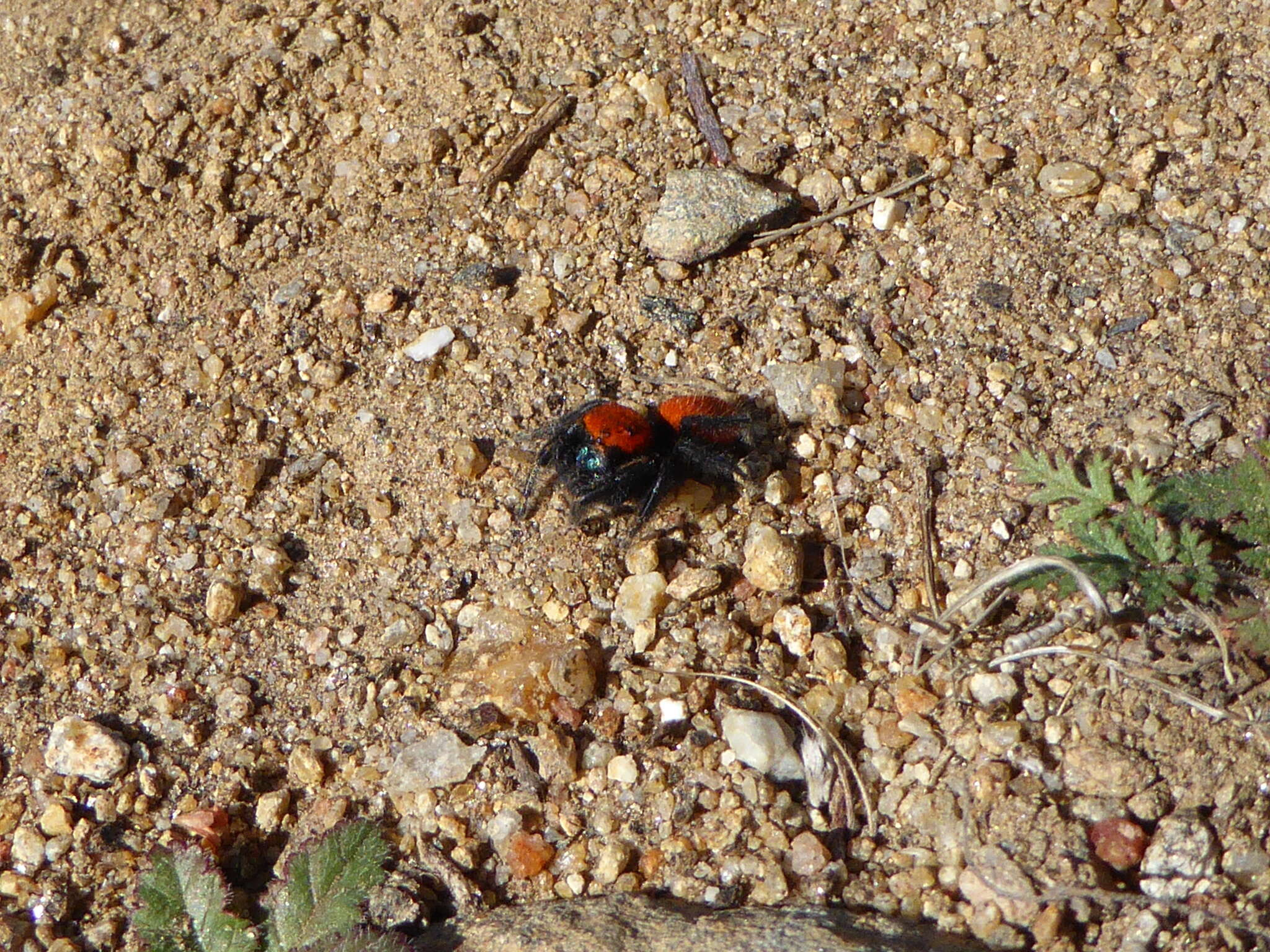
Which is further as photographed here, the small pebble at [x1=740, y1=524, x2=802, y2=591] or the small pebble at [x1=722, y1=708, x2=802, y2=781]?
the small pebble at [x1=740, y1=524, x2=802, y2=591]

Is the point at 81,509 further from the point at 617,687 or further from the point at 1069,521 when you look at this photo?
the point at 1069,521

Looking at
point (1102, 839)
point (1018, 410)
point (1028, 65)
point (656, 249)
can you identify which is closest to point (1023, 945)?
point (1102, 839)

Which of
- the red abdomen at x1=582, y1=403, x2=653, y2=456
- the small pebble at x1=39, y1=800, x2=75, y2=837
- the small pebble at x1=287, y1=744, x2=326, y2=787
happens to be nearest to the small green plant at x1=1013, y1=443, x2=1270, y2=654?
the red abdomen at x1=582, y1=403, x2=653, y2=456

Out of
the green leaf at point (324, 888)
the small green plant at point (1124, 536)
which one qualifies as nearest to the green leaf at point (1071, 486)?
the small green plant at point (1124, 536)

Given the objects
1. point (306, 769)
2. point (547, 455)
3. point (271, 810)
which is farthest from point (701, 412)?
point (271, 810)

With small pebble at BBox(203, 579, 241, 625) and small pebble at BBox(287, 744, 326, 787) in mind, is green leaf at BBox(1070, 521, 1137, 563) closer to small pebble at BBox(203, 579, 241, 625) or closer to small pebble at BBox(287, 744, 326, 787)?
small pebble at BBox(287, 744, 326, 787)

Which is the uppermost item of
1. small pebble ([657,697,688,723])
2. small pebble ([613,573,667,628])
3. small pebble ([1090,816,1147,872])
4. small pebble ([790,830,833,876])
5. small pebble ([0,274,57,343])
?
small pebble ([0,274,57,343])

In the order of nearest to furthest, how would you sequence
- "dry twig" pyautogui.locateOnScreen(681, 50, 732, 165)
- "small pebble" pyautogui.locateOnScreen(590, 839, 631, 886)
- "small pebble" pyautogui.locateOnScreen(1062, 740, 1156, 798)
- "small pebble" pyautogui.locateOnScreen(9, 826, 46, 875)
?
"small pebble" pyautogui.locateOnScreen(1062, 740, 1156, 798)
"small pebble" pyautogui.locateOnScreen(590, 839, 631, 886)
"small pebble" pyautogui.locateOnScreen(9, 826, 46, 875)
"dry twig" pyautogui.locateOnScreen(681, 50, 732, 165)
